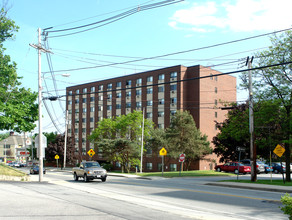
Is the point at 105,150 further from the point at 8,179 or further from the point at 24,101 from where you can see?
the point at 8,179

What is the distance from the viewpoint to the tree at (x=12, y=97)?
1115 inches

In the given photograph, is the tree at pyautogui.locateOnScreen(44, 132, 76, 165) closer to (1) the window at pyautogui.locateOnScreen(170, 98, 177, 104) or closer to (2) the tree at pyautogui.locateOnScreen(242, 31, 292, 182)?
(1) the window at pyautogui.locateOnScreen(170, 98, 177, 104)

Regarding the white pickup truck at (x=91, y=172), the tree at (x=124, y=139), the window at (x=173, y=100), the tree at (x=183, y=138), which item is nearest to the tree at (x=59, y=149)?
the tree at (x=124, y=139)

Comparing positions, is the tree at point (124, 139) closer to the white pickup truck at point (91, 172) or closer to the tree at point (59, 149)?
the tree at point (59, 149)

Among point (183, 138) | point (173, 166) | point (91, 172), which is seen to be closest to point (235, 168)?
point (183, 138)

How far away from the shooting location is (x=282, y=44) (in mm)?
27016

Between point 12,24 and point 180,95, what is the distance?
1491 inches

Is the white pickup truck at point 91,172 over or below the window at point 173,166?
over

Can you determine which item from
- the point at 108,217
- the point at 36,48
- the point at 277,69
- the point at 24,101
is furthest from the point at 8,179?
the point at 277,69

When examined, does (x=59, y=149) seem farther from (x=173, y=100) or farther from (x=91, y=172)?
(x=91, y=172)

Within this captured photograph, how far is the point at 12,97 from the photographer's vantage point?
29.4 meters

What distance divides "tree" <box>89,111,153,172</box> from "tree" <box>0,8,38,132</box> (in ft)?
64.3

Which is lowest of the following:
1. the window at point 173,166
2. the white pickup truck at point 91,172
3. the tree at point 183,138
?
the window at point 173,166

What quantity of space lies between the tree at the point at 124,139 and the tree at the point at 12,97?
19.6 meters
